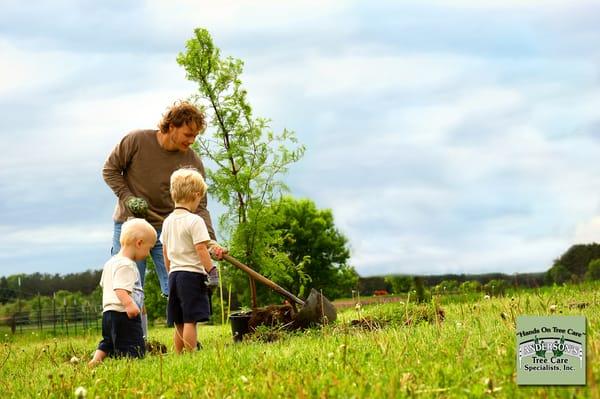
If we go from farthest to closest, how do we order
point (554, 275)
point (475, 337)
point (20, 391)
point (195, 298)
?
point (554, 275)
point (195, 298)
point (20, 391)
point (475, 337)

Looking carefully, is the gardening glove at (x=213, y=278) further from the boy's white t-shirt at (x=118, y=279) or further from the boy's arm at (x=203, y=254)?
the boy's white t-shirt at (x=118, y=279)

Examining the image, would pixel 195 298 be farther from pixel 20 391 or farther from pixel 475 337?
pixel 475 337

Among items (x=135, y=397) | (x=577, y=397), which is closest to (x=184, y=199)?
(x=135, y=397)

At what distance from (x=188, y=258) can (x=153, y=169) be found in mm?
1587

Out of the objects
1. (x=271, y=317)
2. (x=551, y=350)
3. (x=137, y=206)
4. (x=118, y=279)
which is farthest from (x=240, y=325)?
(x=551, y=350)

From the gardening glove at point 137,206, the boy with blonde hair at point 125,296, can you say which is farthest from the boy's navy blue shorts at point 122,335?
the gardening glove at point 137,206

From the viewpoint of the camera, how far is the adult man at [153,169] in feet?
25.9

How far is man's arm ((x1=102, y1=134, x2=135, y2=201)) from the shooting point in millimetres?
8094

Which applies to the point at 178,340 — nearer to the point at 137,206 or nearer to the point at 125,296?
the point at 125,296

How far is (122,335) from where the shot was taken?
7.00 m

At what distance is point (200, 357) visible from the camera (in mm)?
5441

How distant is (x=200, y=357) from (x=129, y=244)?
80.1 inches

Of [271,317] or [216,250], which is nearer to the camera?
[216,250]

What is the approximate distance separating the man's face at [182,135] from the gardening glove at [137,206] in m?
0.73
